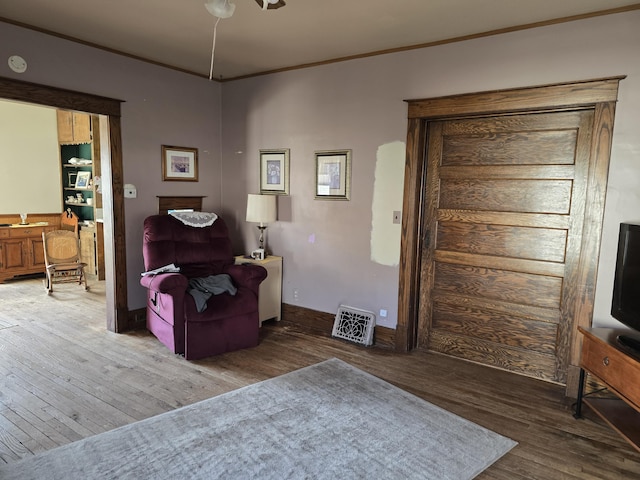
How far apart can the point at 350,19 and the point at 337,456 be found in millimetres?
2838

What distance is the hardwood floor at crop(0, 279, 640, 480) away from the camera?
91.2 inches

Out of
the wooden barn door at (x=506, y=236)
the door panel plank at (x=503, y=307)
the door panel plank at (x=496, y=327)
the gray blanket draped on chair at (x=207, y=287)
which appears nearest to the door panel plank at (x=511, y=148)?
the wooden barn door at (x=506, y=236)

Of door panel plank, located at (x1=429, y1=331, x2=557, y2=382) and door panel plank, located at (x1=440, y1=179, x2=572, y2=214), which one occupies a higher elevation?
door panel plank, located at (x1=440, y1=179, x2=572, y2=214)

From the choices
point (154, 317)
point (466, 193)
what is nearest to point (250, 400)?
point (154, 317)

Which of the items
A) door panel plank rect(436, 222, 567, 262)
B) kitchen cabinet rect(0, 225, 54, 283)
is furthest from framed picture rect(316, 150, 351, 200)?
kitchen cabinet rect(0, 225, 54, 283)

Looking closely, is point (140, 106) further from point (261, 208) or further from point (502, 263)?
point (502, 263)

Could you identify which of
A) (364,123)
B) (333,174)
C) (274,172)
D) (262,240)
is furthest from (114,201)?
(364,123)

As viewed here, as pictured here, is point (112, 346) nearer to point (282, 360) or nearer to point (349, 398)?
point (282, 360)

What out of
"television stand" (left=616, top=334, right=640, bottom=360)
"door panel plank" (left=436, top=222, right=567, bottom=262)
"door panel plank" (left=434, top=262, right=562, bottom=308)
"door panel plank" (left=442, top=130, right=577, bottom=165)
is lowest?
"television stand" (left=616, top=334, right=640, bottom=360)

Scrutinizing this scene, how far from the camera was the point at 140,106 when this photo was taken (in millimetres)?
4121

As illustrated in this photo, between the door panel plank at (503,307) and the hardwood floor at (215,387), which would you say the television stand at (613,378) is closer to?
the hardwood floor at (215,387)

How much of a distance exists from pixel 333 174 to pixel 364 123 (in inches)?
21.9

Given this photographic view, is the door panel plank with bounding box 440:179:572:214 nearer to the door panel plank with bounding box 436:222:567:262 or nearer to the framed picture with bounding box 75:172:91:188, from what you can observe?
the door panel plank with bounding box 436:222:567:262

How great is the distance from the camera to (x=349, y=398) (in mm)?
2857
